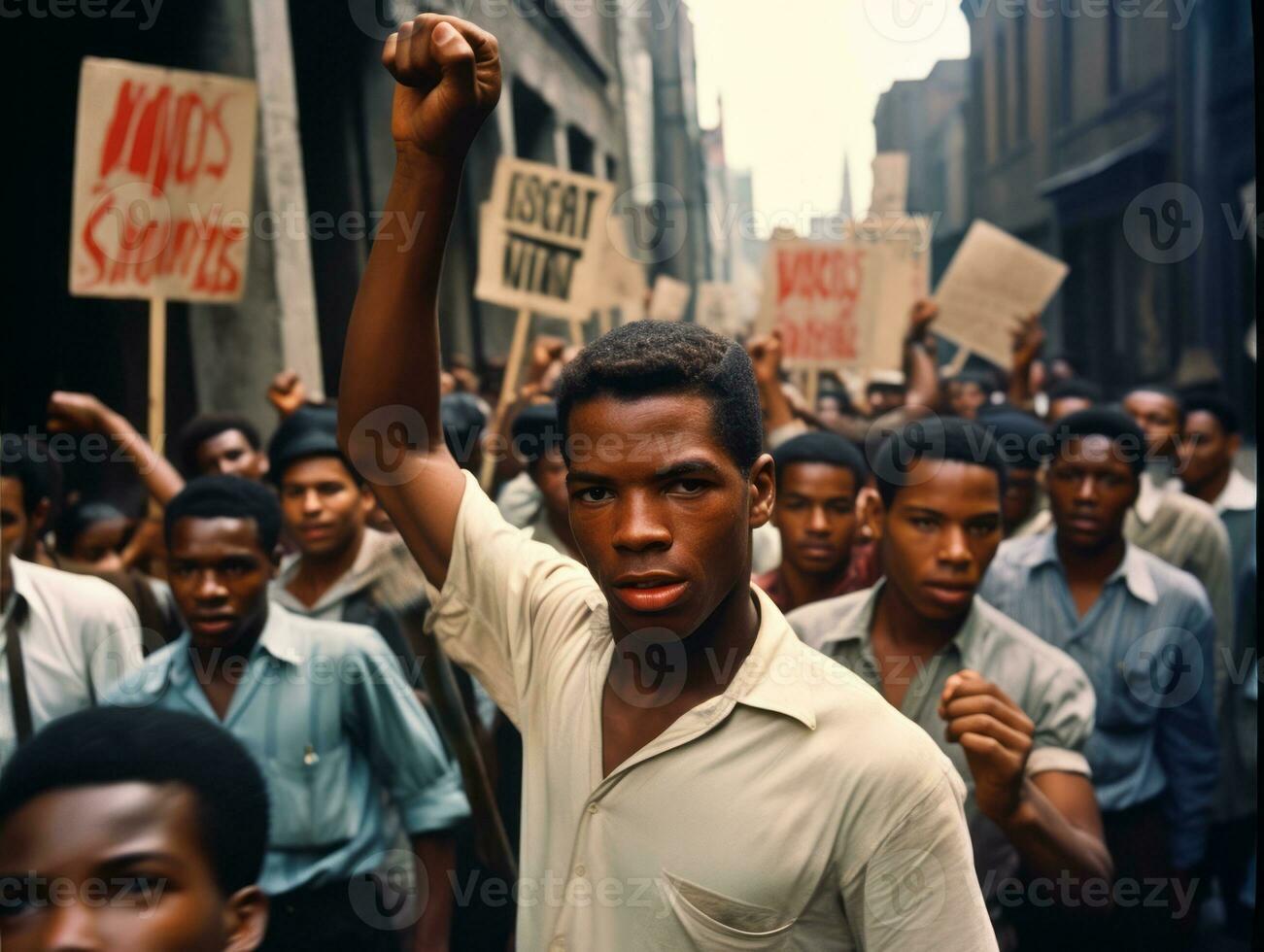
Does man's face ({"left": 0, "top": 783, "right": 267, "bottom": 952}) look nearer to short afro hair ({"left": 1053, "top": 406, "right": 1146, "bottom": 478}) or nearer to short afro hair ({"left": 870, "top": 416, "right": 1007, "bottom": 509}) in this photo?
short afro hair ({"left": 870, "top": 416, "right": 1007, "bottom": 509})

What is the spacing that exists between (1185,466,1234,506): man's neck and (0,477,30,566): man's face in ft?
15.1

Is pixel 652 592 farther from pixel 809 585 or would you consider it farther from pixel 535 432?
pixel 535 432

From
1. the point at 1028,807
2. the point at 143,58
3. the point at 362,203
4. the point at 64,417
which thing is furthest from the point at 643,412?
the point at 362,203

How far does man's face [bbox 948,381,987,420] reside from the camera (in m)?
8.79

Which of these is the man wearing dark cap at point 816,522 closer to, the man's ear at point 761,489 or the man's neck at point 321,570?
the man's neck at point 321,570

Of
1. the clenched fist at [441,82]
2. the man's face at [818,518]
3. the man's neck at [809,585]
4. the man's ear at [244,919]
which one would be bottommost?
the man's ear at [244,919]

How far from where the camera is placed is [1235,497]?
577cm

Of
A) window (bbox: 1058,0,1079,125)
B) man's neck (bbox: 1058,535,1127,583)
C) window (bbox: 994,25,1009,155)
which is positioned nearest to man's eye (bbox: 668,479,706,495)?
man's neck (bbox: 1058,535,1127,583)

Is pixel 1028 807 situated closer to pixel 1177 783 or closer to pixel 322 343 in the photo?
pixel 1177 783

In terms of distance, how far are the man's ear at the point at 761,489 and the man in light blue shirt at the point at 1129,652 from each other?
86.3 inches

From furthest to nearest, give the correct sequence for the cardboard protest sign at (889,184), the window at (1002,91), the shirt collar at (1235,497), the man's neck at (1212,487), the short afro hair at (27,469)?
the window at (1002,91) < the cardboard protest sign at (889,184) < the man's neck at (1212,487) < the shirt collar at (1235,497) < the short afro hair at (27,469)

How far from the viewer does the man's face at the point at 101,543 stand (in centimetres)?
461

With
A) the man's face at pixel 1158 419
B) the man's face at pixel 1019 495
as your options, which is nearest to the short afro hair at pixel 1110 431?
the man's face at pixel 1019 495

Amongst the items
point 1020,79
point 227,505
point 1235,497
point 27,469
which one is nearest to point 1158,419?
point 1235,497
